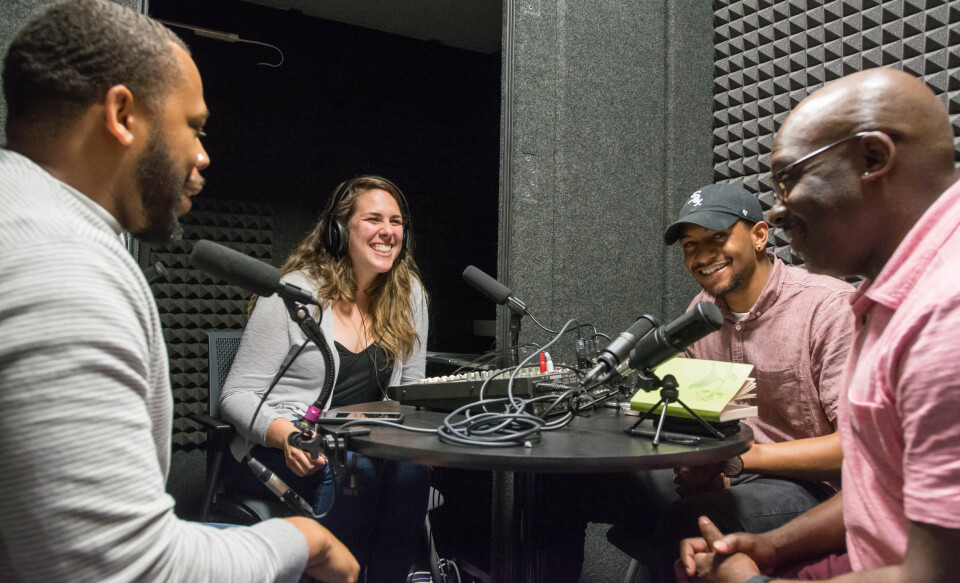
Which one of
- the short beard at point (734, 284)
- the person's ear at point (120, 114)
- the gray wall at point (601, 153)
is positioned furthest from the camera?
the gray wall at point (601, 153)

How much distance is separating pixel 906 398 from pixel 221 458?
1.63 meters

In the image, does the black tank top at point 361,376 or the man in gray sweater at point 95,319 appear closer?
the man in gray sweater at point 95,319

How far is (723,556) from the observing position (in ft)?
3.65

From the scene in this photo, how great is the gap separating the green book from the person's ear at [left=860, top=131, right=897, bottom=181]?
477 millimetres

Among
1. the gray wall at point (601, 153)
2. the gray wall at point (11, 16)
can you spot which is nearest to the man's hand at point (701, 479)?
the gray wall at point (601, 153)

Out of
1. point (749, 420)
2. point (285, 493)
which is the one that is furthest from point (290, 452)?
point (749, 420)

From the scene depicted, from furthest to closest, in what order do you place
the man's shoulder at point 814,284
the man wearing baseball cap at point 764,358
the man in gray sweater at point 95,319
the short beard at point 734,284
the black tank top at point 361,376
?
the black tank top at point 361,376
the short beard at point 734,284
the man's shoulder at point 814,284
the man wearing baseball cap at point 764,358
the man in gray sweater at point 95,319

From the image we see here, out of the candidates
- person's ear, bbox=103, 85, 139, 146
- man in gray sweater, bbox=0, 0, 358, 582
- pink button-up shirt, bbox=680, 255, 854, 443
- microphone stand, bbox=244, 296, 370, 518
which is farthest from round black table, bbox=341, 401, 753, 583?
person's ear, bbox=103, 85, 139, 146

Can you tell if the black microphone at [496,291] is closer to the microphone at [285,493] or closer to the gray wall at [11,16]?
the microphone at [285,493]

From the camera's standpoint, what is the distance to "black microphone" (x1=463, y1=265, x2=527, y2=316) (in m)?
1.47

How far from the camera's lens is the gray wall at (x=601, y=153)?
2.18 m

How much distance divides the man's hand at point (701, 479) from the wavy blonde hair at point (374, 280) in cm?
89

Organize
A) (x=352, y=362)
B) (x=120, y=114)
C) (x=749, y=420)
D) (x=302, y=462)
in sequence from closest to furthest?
1. (x=120, y=114)
2. (x=302, y=462)
3. (x=749, y=420)
4. (x=352, y=362)

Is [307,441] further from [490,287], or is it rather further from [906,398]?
[906,398]
